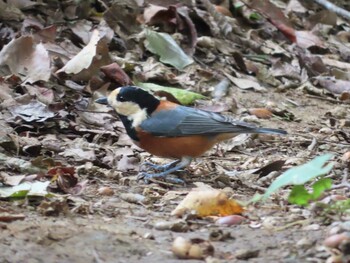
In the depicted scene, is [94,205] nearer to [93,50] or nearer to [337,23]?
[93,50]

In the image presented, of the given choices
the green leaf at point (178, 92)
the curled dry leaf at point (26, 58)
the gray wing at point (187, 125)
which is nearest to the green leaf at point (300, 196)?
the gray wing at point (187, 125)

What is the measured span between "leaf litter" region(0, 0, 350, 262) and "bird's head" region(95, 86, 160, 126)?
32 cm

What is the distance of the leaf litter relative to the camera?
11.4ft

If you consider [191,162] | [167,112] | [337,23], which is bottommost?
[337,23]

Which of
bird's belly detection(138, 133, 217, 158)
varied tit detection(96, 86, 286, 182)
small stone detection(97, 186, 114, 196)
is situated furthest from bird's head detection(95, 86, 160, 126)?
small stone detection(97, 186, 114, 196)

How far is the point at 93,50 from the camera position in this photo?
6340mm

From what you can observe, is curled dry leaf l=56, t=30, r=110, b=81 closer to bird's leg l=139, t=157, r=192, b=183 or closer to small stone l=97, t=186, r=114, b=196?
bird's leg l=139, t=157, r=192, b=183

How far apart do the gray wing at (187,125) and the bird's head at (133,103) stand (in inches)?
2.6

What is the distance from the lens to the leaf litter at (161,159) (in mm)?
3477

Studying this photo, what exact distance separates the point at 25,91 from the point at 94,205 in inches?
78.5

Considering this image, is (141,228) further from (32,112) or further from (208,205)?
(32,112)

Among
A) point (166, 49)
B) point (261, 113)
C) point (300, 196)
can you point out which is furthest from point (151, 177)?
point (166, 49)

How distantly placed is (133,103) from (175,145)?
14.7 inches

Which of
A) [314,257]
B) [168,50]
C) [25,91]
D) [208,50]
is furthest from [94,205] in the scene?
[208,50]
